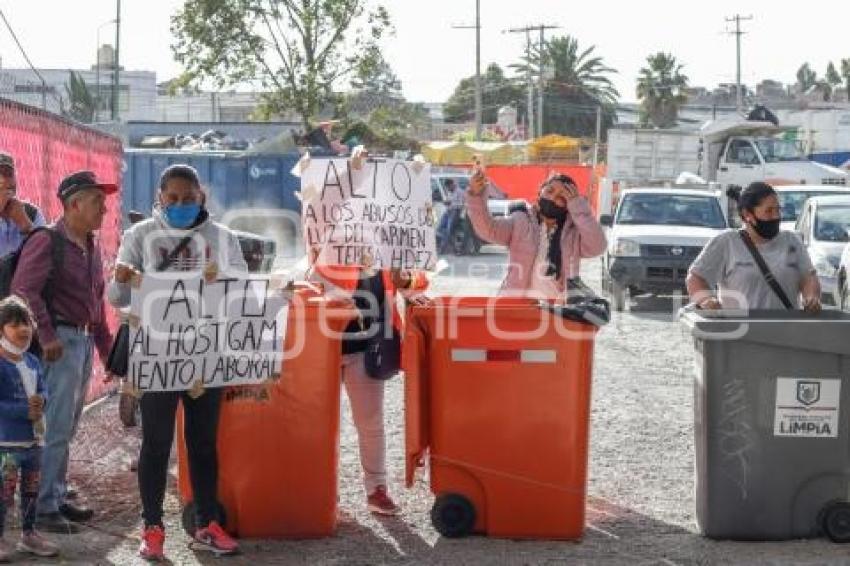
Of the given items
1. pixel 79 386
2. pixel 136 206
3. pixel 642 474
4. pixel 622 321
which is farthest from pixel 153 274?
pixel 136 206

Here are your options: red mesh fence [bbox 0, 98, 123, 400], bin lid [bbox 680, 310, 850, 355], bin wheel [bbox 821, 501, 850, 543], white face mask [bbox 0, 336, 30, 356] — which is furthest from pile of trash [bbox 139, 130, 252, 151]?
bin wheel [bbox 821, 501, 850, 543]

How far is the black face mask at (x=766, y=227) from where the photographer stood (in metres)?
7.99

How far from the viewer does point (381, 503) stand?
26.2 ft

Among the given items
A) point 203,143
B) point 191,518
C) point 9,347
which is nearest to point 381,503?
point 191,518

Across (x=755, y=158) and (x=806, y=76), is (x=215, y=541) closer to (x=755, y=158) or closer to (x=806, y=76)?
(x=755, y=158)

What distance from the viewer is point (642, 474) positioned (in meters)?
9.14

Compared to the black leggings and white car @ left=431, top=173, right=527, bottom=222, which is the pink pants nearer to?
the black leggings

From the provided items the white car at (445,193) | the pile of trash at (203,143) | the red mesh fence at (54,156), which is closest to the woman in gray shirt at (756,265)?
the red mesh fence at (54,156)

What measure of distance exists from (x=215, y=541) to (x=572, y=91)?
3580 inches

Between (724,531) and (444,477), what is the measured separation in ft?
4.47

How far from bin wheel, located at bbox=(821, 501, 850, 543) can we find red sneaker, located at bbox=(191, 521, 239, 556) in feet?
9.14

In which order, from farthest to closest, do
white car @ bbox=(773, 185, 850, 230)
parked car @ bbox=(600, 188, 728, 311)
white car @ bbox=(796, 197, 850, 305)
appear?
white car @ bbox=(773, 185, 850, 230), parked car @ bbox=(600, 188, 728, 311), white car @ bbox=(796, 197, 850, 305)

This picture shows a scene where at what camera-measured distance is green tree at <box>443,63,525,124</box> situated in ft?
349

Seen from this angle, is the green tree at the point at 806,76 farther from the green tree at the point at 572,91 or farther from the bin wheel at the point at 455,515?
the bin wheel at the point at 455,515
